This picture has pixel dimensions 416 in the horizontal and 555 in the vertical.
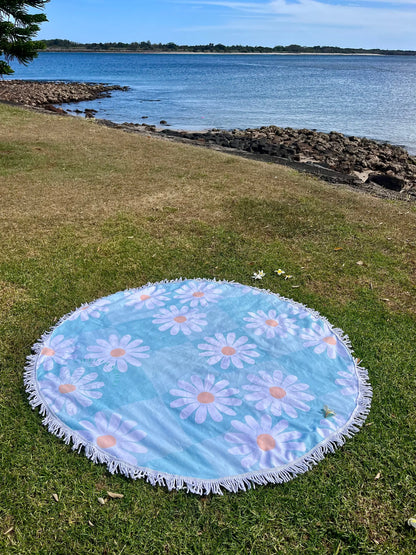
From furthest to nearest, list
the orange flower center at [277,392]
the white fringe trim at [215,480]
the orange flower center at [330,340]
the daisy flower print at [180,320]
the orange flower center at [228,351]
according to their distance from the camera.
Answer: the daisy flower print at [180,320]
the orange flower center at [330,340]
the orange flower center at [228,351]
the orange flower center at [277,392]
the white fringe trim at [215,480]

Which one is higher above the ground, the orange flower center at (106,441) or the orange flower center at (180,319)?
the orange flower center at (180,319)

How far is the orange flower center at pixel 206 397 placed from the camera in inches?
112

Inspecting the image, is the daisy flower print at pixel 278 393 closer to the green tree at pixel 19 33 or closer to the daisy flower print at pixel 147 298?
the daisy flower print at pixel 147 298

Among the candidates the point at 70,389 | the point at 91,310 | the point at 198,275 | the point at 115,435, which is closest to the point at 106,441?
the point at 115,435

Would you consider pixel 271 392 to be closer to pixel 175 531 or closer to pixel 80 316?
pixel 175 531

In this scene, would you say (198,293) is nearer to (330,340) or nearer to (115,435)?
(330,340)

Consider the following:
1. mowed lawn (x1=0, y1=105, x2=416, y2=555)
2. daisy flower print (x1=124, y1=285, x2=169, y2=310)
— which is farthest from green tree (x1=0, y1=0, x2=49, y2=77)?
daisy flower print (x1=124, y1=285, x2=169, y2=310)

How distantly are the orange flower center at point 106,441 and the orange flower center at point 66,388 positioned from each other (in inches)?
20.0

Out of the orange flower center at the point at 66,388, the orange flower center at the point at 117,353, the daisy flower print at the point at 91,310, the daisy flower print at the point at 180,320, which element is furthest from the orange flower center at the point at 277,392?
the daisy flower print at the point at 91,310

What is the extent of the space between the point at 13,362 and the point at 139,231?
281 centimetres

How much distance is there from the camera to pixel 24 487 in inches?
90.7

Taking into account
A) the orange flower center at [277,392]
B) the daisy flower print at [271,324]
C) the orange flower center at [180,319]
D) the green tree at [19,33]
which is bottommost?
the orange flower center at [277,392]

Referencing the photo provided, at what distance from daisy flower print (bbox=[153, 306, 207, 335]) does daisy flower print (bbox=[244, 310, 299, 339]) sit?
436mm

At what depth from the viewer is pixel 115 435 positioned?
2.60m
